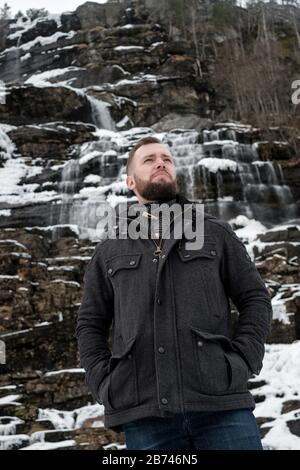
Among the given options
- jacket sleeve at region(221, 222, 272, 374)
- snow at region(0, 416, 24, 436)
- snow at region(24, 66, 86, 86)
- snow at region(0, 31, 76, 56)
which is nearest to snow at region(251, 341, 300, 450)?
snow at region(0, 416, 24, 436)

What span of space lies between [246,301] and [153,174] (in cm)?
70

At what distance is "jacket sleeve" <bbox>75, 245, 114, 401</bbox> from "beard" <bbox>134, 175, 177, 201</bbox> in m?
0.34

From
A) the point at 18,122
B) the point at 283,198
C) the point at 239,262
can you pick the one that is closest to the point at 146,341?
the point at 239,262

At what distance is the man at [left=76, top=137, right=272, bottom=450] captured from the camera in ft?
6.37

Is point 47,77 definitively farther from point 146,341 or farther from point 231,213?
point 146,341

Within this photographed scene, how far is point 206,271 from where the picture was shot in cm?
216

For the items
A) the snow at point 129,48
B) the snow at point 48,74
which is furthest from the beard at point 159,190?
the snow at point 129,48

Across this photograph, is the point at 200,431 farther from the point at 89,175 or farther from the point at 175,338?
the point at 89,175

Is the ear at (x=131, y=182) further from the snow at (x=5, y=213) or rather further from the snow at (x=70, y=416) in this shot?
the snow at (x=5, y=213)

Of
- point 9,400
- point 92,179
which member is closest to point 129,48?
point 92,179

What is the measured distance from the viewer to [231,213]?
1688 centimetres

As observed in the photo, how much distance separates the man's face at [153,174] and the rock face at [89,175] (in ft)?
16.6

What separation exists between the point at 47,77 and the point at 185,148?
18.7m

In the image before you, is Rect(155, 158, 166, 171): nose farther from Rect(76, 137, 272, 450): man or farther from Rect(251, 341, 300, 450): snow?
Rect(251, 341, 300, 450): snow
